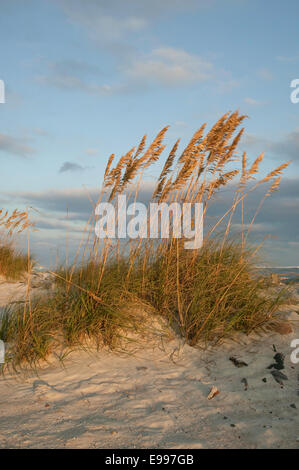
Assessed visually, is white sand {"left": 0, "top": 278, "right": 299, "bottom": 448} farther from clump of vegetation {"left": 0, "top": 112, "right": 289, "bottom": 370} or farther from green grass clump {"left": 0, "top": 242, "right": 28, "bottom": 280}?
→ green grass clump {"left": 0, "top": 242, "right": 28, "bottom": 280}

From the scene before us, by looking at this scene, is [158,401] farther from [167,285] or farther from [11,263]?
[11,263]

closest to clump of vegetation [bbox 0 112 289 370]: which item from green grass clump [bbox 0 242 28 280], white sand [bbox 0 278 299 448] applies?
white sand [bbox 0 278 299 448]

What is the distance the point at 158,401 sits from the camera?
10.9 ft

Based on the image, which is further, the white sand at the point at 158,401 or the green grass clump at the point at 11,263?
the green grass clump at the point at 11,263

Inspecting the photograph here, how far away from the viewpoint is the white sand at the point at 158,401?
9.14 ft

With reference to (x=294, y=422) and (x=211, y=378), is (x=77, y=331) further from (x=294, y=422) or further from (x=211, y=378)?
(x=294, y=422)

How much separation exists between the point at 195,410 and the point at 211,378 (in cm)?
62

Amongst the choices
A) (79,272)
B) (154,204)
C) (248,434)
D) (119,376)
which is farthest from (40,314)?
(248,434)

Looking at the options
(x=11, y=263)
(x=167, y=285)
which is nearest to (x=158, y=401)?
(x=167, y=285)

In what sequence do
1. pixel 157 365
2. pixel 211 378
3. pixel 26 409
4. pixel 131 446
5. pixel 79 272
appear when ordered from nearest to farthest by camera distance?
pixel 131 446
pixel 26 409
pixel 211 378
pixel 157 365
pixel 79 272

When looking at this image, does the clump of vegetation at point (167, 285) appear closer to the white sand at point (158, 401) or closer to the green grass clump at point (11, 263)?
the white sand at point (158, 401)

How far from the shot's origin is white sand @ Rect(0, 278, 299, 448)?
9.14 ft

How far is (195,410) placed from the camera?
10.5ft

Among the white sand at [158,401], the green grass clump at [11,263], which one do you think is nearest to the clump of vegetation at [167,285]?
the white sand at [158,401]
